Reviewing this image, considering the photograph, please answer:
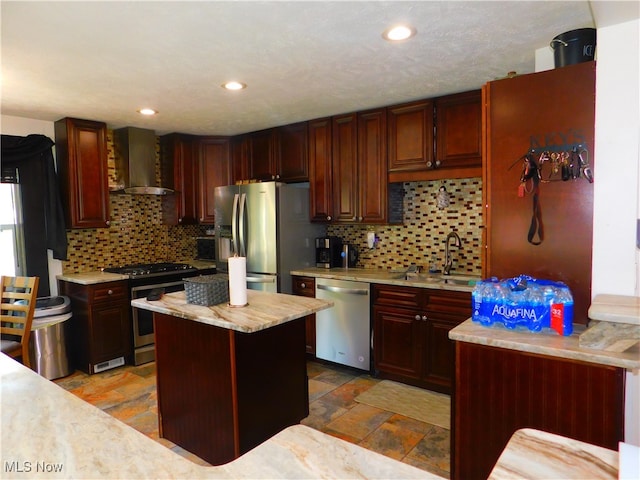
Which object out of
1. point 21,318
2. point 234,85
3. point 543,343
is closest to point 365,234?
point 234,85

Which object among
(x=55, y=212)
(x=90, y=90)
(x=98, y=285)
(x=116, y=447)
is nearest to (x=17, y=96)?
(x=90, y=90)

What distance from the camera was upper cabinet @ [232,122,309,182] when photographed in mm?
4020

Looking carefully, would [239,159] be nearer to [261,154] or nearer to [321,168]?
[261,154]

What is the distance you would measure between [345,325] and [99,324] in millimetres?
2228

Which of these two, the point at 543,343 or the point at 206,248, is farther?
the point at 206,248

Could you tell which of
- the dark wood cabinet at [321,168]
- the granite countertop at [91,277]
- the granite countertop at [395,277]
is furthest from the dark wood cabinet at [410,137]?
the granite countertop at [91,277]

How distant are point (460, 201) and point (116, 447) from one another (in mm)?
3156

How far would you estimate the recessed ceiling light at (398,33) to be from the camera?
201cm

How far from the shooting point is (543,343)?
1.65m

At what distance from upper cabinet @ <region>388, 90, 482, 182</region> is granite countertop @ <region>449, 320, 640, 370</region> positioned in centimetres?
159

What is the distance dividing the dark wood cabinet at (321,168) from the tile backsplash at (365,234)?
0.39 metres

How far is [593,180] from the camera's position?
6.01 ft

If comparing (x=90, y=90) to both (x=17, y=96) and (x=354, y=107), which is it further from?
(x=354, y=107)

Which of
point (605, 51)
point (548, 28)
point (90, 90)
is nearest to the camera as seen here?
point (605, 51)
